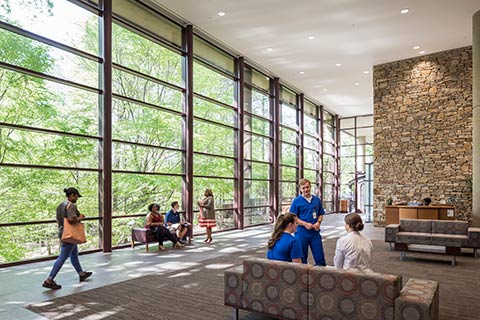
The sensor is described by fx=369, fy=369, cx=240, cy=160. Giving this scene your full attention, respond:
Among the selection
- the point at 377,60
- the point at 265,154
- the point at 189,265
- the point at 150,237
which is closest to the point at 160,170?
the point at 150,237

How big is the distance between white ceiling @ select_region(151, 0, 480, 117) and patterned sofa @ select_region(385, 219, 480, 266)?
16.8 feet

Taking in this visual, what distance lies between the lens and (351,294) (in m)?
2.78

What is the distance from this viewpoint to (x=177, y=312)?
3803 mm

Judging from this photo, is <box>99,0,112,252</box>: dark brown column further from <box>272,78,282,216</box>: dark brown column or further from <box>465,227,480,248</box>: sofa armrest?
<box>272,78,282,216</box>: dark brown column

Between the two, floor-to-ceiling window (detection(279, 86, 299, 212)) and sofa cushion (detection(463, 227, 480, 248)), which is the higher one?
floor-to-ceiling window (detection(279, 86, 299, 212))

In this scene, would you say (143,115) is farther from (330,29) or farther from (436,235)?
(436,235)

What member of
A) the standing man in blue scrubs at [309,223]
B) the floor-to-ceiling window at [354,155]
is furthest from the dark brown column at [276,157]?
A: the standing man in blue scrubs at [309,223]

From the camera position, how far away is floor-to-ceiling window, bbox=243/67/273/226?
12.7m

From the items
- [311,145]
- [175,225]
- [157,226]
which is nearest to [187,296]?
[157,226]

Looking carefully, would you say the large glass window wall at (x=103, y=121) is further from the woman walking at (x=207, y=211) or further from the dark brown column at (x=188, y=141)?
the woman walking at (x=207, y=211)

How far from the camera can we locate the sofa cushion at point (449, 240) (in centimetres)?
665

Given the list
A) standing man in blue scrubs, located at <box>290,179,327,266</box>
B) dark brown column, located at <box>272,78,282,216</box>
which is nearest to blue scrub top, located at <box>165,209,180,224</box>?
standing man in blue scrubs, located at <box>290,179,327,266</box>

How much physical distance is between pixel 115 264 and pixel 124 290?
68.3 inches

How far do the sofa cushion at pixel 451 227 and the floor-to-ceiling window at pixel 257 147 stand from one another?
6479 mm
